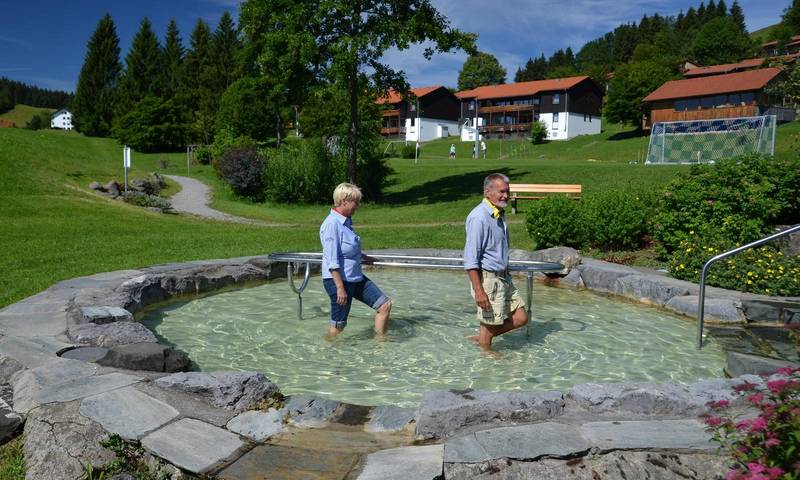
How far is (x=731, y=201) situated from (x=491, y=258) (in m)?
6.77

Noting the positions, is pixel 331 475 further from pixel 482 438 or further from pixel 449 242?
pixel 449 242

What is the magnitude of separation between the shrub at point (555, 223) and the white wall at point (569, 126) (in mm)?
64558

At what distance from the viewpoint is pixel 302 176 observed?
86.5 feet

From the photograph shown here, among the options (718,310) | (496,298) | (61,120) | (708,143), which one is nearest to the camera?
(496,298)

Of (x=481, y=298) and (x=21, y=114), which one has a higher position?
(x=21, y=114)

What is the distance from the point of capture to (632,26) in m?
122

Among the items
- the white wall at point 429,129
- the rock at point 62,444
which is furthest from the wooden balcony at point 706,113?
the rock at point 62,444

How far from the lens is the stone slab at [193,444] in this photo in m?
3.39

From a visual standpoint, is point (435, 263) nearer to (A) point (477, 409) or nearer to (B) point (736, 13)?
(A) point (477, 409)

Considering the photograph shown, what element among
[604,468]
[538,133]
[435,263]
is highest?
[538,133]

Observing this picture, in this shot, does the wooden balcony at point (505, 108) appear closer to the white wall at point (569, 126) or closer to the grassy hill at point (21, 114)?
the white wall at point (569, 126)

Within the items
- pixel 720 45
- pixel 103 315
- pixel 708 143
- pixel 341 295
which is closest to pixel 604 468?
pixel 341 295

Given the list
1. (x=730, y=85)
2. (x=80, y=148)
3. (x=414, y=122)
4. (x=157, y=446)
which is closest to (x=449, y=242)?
(x=157, y=446)

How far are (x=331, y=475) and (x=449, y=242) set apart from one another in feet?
34.8
